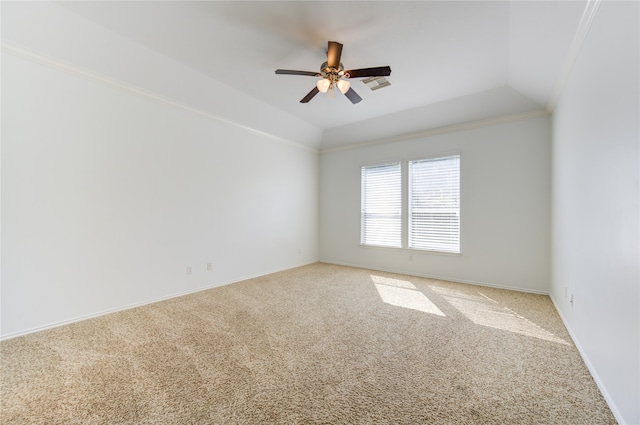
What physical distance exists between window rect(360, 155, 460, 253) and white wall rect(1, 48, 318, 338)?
245 centimetres

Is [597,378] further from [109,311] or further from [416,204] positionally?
[109,311]

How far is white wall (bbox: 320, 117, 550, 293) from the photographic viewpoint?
3816 mm

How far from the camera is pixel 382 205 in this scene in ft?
17.6

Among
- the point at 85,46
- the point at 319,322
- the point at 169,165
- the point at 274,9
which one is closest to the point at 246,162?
the point at 169,165

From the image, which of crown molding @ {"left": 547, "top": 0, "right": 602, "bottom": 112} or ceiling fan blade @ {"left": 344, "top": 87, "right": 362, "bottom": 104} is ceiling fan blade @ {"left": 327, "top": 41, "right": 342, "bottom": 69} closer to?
ceiling fan blade @ {"left": 344, "top": 87, "right": 362, "bottom": 104}

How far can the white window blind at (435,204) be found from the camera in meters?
4.54

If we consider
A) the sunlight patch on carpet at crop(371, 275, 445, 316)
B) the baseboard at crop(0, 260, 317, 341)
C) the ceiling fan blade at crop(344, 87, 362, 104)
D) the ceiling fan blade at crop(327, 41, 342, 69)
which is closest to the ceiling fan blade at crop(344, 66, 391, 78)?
the ceiling fan blade at crop(327, 41, 342, 69)

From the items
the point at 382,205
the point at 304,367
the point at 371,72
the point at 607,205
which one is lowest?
the point at 304,367

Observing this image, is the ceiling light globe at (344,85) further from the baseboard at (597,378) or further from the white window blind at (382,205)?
the baseboard at (597,378)

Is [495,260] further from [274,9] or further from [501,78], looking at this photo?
[274,9]

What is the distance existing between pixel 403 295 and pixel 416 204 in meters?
1.93

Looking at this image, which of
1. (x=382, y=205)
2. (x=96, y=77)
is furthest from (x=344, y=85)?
(x=382, y=205)

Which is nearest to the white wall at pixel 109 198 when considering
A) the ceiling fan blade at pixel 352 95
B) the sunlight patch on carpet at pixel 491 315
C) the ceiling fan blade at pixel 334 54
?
the ceiling fan blade at pixel 352 95

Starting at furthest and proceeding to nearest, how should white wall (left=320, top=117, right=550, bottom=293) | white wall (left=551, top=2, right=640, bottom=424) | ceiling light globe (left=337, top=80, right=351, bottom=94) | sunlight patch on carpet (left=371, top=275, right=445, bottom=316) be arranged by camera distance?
1. white wall (left=320, top=117, right=550, bottom=293)
2. sunlight patch on carpet (left=371, top=275, right=445, bottom=316)
3. ceiling light globe (left=337, top=80, right=351, bottom=94)
4. white wall (left=551, top=2, right=640, bottom=424)
